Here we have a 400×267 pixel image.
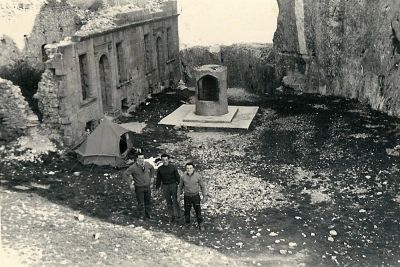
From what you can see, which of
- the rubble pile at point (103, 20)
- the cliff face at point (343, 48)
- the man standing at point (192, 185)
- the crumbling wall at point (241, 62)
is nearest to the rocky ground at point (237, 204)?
the man standing at point (192, 185)

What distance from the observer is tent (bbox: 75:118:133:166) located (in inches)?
731

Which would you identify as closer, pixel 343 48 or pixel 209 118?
pixel 209 118

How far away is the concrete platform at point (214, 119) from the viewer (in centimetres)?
2455

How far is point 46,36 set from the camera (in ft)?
107

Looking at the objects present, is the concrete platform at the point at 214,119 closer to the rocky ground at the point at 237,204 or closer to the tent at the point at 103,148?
the rocky ground at the point at 237,204

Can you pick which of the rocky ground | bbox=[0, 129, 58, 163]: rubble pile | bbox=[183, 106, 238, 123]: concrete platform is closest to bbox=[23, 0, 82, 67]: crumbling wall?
bbox=[183, 106, 238, 123]: concrete platform

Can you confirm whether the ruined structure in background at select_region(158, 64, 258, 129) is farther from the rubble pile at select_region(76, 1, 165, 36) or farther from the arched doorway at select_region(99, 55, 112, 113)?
the rubble pile at select_region(76, 1, 165, 36)

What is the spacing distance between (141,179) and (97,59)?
40.5 ft

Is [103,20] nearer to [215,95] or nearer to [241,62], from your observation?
[215,95]

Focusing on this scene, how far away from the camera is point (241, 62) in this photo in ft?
125

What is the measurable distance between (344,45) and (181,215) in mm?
21397

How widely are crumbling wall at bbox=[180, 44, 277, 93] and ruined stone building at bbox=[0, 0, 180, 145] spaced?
1.83 metres

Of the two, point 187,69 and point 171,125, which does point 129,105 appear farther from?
point 187,69

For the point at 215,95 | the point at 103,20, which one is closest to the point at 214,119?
the point at 215,95
